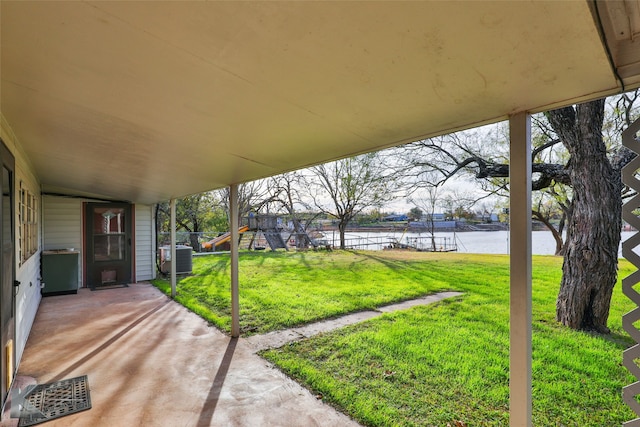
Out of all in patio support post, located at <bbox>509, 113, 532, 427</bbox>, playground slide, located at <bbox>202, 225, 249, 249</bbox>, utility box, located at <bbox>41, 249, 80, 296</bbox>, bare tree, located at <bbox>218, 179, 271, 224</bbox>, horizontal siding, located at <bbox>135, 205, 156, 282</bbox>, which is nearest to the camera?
patio support post, located at <bbox>509, 113, 532, 427</bbox>

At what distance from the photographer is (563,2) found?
766mm

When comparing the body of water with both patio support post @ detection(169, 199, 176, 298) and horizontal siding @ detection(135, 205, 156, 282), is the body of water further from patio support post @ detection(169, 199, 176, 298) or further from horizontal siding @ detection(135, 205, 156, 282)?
patio support post @ detection(169, 199, 176, 298)

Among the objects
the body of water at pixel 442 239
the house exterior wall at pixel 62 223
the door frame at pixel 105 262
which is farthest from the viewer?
the body of water at pixel 442 239

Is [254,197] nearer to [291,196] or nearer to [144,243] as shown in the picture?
[291,196]

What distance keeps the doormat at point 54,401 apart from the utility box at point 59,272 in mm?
4331

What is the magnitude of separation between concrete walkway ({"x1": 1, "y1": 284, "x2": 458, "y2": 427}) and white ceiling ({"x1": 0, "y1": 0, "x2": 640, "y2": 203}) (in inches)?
86.8

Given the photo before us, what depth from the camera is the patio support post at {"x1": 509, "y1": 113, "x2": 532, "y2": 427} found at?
1.48 meters

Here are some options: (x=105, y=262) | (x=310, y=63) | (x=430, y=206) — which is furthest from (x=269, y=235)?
(x=310, y=63)

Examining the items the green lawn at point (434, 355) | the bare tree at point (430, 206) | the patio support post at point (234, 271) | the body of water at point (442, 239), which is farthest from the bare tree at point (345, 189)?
the patio support post at point (234, 271)

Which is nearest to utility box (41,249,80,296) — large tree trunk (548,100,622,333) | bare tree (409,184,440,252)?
large tree trunk (548,100,622,333)

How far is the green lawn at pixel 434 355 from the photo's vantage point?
2.62m

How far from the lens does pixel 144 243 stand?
27.4 ft

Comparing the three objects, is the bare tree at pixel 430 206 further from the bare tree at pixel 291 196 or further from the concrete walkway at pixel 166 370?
the concrete walkway at pixel 166 370

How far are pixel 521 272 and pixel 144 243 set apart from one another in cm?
880
